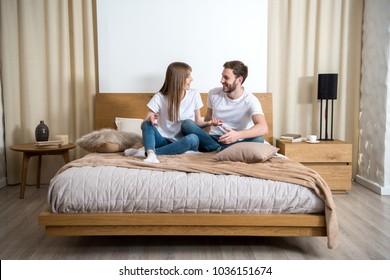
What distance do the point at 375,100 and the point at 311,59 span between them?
75cm

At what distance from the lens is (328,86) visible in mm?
3854

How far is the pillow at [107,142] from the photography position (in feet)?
10.2

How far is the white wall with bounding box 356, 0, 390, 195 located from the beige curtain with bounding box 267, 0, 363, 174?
0.11m

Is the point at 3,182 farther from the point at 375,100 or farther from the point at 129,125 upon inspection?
the point at 375,100

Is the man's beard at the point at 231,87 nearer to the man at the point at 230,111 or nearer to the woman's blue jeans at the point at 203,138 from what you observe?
the man at the point at 230,111

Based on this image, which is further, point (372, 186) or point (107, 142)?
point (372, 186)

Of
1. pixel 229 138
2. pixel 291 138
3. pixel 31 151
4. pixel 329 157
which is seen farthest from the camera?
pixel 291 138

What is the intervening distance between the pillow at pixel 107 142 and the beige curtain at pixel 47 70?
0.98m

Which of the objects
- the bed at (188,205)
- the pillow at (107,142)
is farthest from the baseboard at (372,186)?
the pillow at (107,142)

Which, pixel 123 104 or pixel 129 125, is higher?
pixel 123 104

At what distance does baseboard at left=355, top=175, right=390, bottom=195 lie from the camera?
3.65m

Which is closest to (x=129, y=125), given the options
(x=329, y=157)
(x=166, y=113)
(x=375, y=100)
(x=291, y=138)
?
(x=166, y=113)

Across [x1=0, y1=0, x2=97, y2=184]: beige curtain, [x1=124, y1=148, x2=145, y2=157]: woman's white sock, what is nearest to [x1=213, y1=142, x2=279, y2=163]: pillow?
[x1=124, y1=148, x2=145, y2=157]: woman's white sock

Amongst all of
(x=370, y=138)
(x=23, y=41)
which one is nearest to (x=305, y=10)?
(x=370, y=138)
